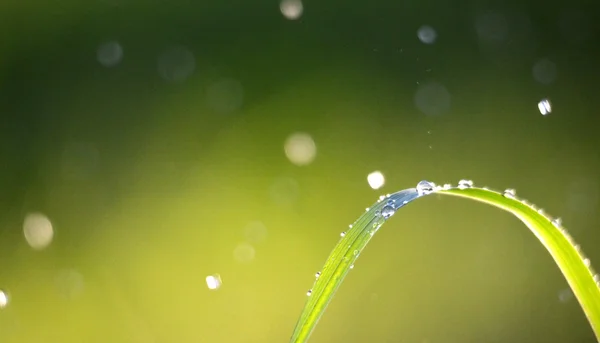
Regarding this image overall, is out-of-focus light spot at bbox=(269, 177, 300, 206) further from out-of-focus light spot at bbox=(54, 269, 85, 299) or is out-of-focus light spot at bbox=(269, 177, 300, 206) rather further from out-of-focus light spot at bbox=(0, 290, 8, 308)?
out-of-focus light spot at bbox=(0, 290, 8, 308)

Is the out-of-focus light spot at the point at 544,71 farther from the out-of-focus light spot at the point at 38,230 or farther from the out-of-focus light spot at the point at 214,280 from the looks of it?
the out-of-focus light spot at the point at 38,230

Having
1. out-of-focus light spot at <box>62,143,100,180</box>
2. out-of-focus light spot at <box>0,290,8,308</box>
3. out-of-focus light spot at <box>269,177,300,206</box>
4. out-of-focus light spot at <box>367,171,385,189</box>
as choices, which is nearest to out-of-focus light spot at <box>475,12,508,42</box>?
out-of-focus light spot at <box>367,171,385,189</box>

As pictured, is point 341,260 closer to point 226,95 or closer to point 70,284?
point 226,95

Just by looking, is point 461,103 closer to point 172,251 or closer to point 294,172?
point 294,172

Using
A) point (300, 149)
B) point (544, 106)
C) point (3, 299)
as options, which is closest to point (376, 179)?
point (300, 149)

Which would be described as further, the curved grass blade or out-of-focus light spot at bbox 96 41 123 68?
out-of-focus light spot at bbox 96 41 123 68

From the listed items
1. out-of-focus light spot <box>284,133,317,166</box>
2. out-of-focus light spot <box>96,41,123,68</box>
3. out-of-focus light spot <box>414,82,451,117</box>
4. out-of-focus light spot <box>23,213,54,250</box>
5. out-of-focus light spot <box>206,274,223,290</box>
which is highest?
out-of-focus light spot <box>96,41,123,68</box>

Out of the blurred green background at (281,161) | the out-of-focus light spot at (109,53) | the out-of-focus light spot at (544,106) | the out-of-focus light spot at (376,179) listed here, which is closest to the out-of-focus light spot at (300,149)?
the blurred green background at (281,161)
